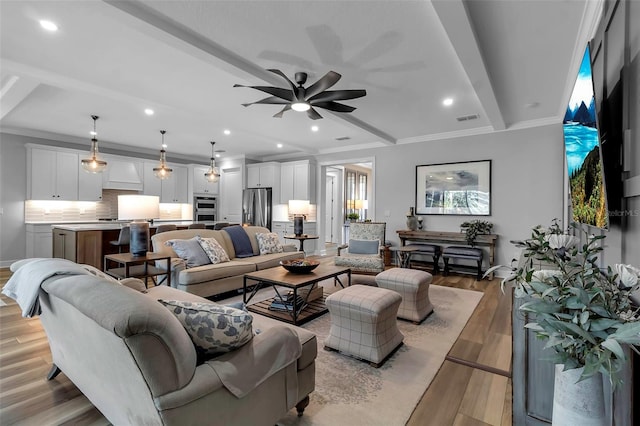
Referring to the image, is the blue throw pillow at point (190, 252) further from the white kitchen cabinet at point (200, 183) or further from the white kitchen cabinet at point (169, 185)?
the white kitchen cabinet at point (200, 183)

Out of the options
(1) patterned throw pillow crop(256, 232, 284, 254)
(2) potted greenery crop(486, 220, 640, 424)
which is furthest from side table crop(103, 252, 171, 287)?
(2) potted greenery crop(486, 220, 640, 424)

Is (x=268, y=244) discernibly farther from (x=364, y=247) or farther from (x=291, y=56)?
(x=291, y=56)

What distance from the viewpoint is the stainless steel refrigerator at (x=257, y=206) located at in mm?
8000

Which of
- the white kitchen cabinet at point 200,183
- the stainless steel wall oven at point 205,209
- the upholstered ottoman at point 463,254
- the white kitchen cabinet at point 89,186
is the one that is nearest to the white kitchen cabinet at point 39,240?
the white kitchen cabinet at point 89,186

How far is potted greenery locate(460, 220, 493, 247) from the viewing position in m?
5.28

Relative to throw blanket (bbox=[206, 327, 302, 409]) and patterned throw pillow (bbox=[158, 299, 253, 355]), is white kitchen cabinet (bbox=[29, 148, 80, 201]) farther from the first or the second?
throw blanket (bbox=[206, 327, 302, 409])

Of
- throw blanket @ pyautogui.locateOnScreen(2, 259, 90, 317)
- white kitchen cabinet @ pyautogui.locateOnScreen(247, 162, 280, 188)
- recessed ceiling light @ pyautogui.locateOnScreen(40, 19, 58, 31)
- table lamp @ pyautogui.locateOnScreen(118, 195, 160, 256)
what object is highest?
recessed ceiling light @ pyautogui.locateOnScreen(40, 19, 58, 31)

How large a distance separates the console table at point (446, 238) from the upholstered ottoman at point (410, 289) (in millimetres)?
2529

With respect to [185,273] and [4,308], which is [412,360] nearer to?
[185,273]

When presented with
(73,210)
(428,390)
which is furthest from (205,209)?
A: (428,390)

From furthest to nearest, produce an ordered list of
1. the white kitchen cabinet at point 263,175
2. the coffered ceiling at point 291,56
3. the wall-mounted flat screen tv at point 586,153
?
the white kitchen cabinet at point 263,175 < the coffered ceiling at point 291,56 < the wall-mounted flat screen tv at point 586,153

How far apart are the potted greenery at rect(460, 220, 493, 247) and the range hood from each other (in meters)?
7.29

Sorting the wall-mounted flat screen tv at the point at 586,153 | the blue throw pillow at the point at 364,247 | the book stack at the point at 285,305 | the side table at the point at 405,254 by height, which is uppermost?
the wall-mounted flat screen tv at the point at 586,153

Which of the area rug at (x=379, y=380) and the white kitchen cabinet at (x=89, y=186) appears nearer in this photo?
the area rug at (x=379, y=380)
